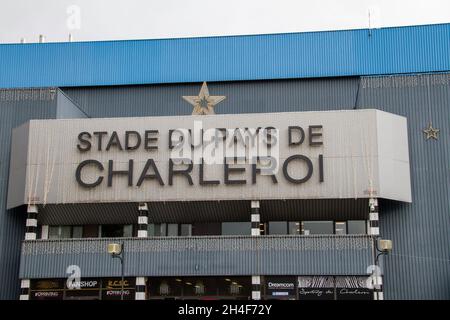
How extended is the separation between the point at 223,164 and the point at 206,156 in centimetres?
124

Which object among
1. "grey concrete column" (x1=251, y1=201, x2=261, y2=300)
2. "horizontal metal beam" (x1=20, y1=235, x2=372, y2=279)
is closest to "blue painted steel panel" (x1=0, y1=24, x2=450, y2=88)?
"grey concrete column" (x1=251, y1=201, x2=261, y2=300)

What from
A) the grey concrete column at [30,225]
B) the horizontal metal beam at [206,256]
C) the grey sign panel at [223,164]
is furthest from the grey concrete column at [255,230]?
the grey concrete column at [30,225]

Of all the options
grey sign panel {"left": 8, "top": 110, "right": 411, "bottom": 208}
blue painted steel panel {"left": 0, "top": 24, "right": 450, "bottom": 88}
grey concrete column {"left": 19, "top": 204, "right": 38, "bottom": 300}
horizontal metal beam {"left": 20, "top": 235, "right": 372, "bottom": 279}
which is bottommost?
horizontal metal beam {"left": 20, "top": 235, "right": 372, "bottom": 279}

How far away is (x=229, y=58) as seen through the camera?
49.9 metres

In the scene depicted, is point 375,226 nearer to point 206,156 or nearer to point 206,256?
point 206,256

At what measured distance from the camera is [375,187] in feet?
127

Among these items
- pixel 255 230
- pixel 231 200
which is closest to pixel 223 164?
pixel 231 200

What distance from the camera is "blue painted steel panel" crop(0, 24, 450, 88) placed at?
48500mm

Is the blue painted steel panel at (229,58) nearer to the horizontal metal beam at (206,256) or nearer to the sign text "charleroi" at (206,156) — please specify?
the sign text "charleroi" at (206,156)

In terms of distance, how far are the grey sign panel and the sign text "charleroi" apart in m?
0.07

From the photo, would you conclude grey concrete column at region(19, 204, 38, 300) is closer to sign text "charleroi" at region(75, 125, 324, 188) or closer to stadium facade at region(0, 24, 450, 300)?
stadium facade at region(0, 24, 450, 300)

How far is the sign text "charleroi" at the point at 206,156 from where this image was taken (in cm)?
3978
